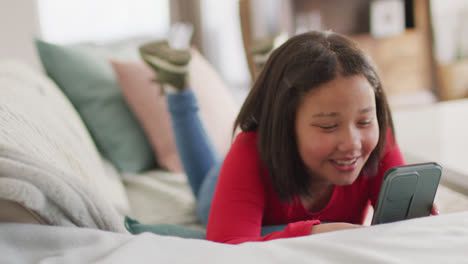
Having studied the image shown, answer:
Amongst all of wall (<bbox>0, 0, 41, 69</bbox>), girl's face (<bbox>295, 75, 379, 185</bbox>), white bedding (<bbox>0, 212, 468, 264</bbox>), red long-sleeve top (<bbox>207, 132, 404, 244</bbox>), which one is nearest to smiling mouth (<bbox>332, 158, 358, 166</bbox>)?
girl's face (<bbox>295, 75, 379, 185</bbox>)

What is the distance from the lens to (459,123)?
1199 millimetres

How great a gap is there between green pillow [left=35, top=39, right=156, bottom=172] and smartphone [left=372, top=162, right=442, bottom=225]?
96 centimetres

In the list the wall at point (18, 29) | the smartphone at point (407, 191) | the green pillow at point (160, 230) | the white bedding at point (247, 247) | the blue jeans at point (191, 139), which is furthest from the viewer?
the wall at point (18, 29)

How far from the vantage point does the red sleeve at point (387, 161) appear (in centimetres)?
86

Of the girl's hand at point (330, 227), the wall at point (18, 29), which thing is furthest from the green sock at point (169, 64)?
the wall at point (18, 29)

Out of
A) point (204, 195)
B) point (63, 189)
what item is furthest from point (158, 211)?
point (63, 189)

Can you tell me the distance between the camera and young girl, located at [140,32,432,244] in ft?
2.25

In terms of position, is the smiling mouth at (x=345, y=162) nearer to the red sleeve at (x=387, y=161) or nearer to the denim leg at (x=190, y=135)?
the red sleeve at (x=387, y=161)

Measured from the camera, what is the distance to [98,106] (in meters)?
1.40

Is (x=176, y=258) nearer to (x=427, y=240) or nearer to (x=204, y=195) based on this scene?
(x=427, y=240)

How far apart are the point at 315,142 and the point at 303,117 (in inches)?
1.9

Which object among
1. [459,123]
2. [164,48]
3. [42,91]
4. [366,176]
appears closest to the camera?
[366,176]

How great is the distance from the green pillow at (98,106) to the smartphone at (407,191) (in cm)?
96

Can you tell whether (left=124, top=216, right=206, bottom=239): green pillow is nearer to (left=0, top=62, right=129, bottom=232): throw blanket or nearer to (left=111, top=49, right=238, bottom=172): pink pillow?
(left=0, top=62, right=129, bottom=232): throw blanket
